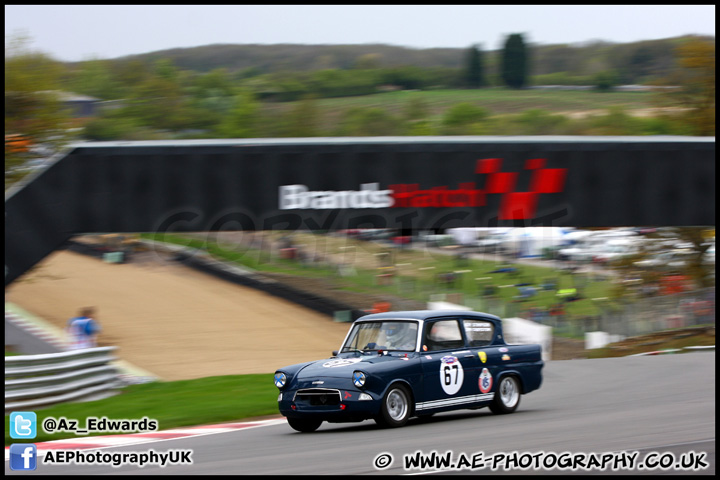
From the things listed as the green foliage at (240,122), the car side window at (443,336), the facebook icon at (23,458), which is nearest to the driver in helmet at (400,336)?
the car side window at (443,336)

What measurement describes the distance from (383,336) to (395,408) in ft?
3.59

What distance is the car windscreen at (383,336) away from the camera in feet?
33.0

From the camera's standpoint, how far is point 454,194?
57.5 ft

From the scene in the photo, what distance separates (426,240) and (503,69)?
49946 mm

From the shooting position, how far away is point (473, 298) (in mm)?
27125

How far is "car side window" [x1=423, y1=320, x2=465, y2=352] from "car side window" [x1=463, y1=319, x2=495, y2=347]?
170 millimetres

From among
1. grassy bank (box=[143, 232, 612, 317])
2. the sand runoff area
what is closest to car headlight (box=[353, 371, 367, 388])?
the sand runoff area

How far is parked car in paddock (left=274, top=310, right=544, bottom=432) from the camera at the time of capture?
30.1ft

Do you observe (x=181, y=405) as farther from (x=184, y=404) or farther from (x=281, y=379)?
(x=281, y=379)

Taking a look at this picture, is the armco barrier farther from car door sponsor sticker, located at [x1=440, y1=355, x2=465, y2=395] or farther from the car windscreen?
car door sponsor sticker, located at [x1=440, y1=355, x2=465, y2=395]

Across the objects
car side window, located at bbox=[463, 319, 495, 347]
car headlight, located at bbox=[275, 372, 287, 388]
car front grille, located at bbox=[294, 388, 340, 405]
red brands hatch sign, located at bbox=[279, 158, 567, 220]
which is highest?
red brands hatch sign, located at bbox=[279, 158, 567, 220]

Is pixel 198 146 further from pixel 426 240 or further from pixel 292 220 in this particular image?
pixel 426 240

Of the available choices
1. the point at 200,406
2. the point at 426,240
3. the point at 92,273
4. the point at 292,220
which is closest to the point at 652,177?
the point at 292,220

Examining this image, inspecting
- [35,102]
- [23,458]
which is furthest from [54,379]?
[35,102]
